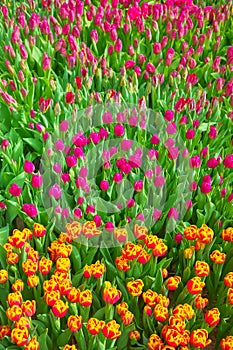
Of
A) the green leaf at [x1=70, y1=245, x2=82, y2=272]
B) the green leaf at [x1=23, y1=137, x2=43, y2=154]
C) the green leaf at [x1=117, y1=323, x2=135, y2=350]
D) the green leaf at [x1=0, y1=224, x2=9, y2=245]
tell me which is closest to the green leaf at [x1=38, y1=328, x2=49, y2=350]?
the green leaf at [x1=117, y1=323, x2=135, y2=350]

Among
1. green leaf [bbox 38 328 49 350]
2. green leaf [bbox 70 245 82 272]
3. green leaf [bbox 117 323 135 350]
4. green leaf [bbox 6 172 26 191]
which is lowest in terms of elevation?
green leaf [bbox 117 323 135 350]

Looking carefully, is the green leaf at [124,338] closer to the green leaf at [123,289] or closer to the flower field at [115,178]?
the flower field at [115,178]

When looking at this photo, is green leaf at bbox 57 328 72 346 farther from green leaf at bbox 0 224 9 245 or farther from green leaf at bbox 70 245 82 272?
green leaf at bbox 0 224 9 245

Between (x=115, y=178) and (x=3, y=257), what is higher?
(x=115, y=178)

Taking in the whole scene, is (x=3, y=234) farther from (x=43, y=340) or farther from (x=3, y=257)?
(x=43, y=340)

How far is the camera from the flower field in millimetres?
1831

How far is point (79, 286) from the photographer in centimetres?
193

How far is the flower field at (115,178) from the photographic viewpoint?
72.1 inches

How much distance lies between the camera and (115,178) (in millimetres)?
2201

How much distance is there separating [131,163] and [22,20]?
157cm

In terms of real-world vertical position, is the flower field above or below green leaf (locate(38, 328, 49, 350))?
above

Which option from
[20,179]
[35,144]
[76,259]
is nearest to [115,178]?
[76,259]

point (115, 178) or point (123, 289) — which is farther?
point (115, 178)

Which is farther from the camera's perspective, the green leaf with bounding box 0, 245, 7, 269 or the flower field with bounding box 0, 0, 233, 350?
the green leaf with bounding box 0, 245, 7, 269
